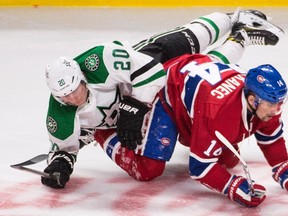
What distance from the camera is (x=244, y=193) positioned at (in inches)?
96.0

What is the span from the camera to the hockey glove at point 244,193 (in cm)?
244

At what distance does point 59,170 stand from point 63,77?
0.31 m

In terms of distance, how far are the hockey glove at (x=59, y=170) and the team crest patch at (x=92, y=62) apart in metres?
0.28

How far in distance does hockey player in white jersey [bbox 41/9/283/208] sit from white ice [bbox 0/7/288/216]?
0.24 feet

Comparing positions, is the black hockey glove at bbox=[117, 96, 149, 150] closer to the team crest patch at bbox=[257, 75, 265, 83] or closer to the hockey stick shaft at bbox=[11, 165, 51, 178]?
the hockey stick shaft at bbox=[11, 165, 51, 178]

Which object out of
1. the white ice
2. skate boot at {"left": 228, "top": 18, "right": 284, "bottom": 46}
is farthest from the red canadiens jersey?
skate boot at {"left": 228, "top": 18, "right": 284, "bottom": 46}

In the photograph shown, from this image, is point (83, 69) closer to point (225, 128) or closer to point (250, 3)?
point (225, 128)

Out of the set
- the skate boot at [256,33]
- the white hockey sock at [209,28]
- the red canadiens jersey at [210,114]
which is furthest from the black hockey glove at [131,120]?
the skate boot at [256,33]

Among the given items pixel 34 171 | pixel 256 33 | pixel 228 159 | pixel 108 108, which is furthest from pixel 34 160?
pixel 256 33

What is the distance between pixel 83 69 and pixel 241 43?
0.90 metres

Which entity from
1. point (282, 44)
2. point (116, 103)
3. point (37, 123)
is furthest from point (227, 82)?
point (282, 44)

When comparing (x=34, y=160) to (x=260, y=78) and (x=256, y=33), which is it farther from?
(x=256, y=33)

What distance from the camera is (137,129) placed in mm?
2598

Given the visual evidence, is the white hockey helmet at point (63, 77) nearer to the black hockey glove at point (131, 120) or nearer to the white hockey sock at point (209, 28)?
the black hockey glove at point (131, 120)
